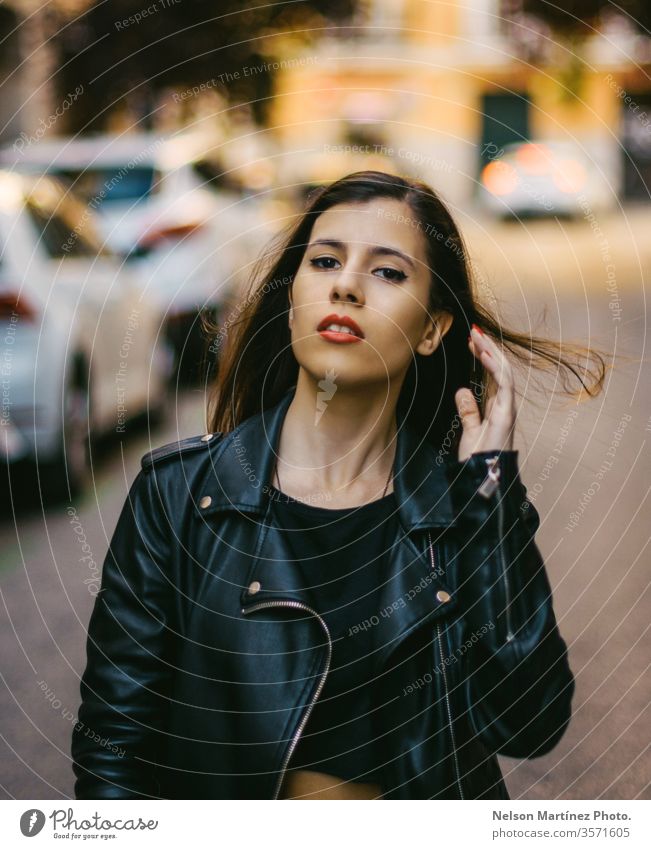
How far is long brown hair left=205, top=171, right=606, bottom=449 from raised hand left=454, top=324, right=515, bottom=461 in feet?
0.50

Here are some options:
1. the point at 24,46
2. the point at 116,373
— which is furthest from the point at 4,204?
the point at 24,46

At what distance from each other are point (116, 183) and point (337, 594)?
7.16m

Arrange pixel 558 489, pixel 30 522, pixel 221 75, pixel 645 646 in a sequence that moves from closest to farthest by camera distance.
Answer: pixel 645 646 < pixel 30 522 < pixel 558 489 < pixel 221 75

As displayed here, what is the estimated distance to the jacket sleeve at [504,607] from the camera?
188cm

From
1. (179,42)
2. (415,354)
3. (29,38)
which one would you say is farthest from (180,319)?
(415,354)

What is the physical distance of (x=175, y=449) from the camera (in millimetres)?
2045

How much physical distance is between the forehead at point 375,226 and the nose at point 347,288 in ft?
0.27

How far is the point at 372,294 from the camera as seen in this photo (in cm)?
199

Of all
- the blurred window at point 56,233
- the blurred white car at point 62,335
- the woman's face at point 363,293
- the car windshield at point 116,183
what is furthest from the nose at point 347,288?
the car windshield at point 116,183

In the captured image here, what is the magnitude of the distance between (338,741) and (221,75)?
9456 mm

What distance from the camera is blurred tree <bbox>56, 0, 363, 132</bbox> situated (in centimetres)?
983

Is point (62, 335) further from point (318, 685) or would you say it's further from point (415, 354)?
point (318, 685)

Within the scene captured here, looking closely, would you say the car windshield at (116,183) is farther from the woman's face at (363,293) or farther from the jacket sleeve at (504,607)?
the jacket sleeve at (504,607)

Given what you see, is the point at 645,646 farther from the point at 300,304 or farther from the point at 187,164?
the point at 187,164
